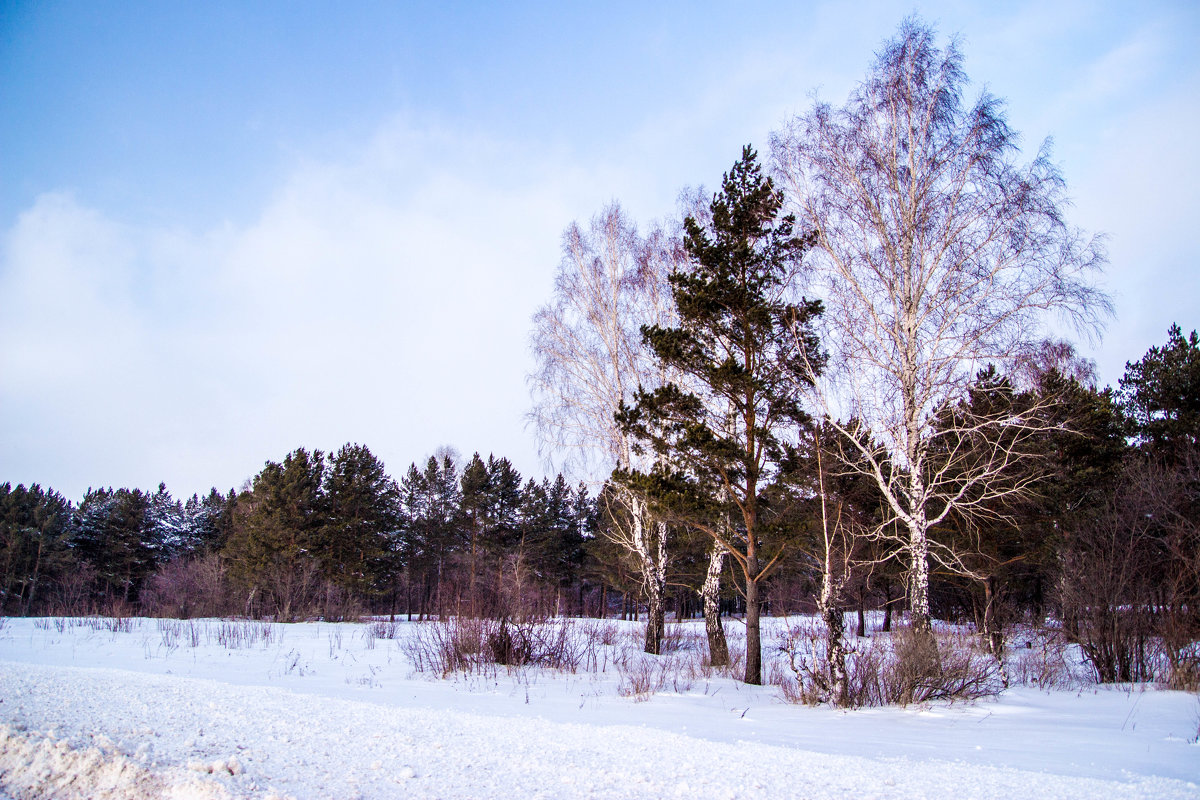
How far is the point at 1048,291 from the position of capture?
11602 millimetres

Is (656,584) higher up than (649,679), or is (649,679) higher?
(656,584)

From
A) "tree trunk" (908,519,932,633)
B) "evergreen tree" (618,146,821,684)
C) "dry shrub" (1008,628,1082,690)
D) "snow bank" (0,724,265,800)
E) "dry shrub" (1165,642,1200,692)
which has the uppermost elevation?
"evergreen tree" (618,146,821,684)

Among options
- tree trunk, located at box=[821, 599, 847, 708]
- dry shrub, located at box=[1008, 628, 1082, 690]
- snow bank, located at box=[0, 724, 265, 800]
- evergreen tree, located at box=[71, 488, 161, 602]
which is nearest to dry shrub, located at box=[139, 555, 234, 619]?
evergreen tree, located at box=[71, 488, 161, 602]

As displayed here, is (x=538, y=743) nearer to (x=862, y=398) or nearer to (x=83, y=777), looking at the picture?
(x=83, y=777)

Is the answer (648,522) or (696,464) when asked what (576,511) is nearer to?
(648,522)

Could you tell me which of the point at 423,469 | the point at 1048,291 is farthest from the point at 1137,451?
the point at 423,469

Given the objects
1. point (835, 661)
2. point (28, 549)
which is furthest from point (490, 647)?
point (28, 549)

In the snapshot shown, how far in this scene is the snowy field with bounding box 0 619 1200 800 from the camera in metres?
3.10

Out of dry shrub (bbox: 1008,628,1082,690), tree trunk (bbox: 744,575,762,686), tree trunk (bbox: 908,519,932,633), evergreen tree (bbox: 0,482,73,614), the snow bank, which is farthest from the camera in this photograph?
evergreen tree (bbox: 0,482,73,614)

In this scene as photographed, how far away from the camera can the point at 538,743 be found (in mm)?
4188

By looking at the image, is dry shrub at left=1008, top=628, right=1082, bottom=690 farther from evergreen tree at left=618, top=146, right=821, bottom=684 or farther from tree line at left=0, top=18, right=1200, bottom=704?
evergreen tree at left=618, top=146, right=821, bottom=684

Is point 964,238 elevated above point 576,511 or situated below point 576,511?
above

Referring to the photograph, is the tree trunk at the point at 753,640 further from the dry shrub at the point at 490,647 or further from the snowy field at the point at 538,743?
the dry shrub at the point at 490,647

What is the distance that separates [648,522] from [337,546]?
29700mm
